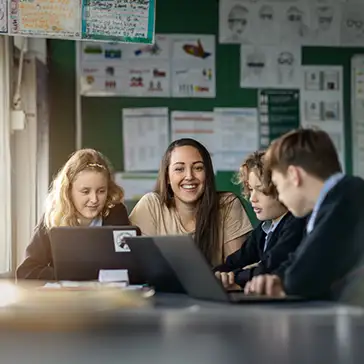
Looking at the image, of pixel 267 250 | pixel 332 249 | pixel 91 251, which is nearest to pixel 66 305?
pixel 332 249

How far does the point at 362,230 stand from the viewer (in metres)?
1.95

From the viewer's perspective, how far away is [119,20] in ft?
10.3

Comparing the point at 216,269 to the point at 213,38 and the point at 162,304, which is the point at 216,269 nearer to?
the point at 162,304

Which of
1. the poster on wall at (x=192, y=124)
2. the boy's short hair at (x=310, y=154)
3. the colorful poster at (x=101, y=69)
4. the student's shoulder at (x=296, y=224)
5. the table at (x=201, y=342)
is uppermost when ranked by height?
the colorful poster at (x=101, y=69)

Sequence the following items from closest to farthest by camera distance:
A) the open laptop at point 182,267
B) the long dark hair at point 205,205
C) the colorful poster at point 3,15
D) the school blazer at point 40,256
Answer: the open laptop at point 182,267 → the school blazer at point 40,256 → the colorful poster at point 3,15 → the long dark hair at point 205,205

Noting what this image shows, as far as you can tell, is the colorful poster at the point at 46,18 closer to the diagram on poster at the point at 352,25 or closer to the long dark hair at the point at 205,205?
the long dark hair at the point at 205,205

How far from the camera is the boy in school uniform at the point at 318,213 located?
1.91 metres

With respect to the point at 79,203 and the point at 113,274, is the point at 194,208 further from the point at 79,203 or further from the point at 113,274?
the point at 113,274

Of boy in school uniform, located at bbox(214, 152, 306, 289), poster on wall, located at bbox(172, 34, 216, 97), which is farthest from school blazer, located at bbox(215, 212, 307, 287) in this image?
poster on wall, located at bbox(172, 34, 216, 97)

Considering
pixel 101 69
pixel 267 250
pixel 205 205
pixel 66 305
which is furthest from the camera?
pixel 101 69

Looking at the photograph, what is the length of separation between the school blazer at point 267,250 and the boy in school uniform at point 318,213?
44cm

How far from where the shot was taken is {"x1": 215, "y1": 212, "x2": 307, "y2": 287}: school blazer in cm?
253

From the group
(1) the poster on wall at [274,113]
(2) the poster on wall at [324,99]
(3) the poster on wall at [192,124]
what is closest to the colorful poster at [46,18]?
(3) the poster on wall at [192,124]

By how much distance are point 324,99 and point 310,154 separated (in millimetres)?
2849
